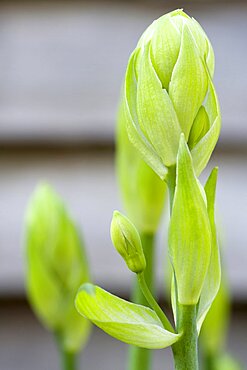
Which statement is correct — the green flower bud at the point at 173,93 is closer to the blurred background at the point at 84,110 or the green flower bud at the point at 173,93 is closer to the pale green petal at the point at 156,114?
the pale green petal at the point at 156,114

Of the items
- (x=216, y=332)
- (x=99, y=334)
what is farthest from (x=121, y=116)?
(x=99, y=334)

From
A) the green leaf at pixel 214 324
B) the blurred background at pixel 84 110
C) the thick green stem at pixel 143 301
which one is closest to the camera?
the thick green stem at pixel 143 301

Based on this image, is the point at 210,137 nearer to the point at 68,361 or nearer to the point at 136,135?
the point at 136,135

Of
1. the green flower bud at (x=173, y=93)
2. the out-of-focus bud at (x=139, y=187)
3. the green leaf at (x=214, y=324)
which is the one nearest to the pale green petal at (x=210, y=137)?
the green flower bud at (x=173, y=93)

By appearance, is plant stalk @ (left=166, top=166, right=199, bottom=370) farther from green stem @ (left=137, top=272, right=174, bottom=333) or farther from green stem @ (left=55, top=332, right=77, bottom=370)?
green stem @ (left=55, top=332, right=77, bottom=370)

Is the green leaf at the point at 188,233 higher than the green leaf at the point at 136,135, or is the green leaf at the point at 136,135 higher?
the green leaf at the point at 136,135

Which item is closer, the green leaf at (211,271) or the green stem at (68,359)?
the green leaf at (211,271)

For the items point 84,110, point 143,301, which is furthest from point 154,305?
point 84,110

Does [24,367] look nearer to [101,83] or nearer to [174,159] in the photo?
[101,83]
